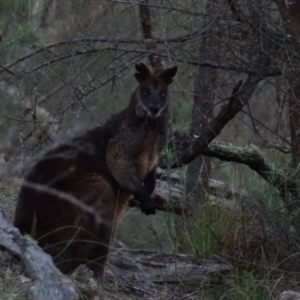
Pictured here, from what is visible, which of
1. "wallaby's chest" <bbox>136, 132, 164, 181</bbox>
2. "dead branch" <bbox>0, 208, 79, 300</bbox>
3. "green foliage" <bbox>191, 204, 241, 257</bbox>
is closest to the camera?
"dead branch" <bbox>0, 208, 79, 300</bbox>

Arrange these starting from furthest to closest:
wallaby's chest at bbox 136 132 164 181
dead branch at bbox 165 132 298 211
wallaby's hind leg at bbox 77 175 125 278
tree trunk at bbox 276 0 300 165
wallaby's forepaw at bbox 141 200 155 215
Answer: dead branch at bbox 165 132 298 211 < wallaby's chest at bbox 136 132 164 181 < wallaby's forepaw at bbox 141 200 155 215 < tree trunk at bbox 276 0 300 165 < wallaby's hind leg at bbox 77 175 125 278

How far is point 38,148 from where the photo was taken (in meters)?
7.88

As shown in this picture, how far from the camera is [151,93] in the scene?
759 centimetres

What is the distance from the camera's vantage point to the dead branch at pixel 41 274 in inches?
173

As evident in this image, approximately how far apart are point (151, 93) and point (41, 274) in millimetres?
3394

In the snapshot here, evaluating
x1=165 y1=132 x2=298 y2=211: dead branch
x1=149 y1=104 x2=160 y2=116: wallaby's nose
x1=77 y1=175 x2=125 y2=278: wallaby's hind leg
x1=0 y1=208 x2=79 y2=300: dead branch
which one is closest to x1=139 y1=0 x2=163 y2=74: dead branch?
x1=165 y1=132 x2=298 y2=211: dead branch

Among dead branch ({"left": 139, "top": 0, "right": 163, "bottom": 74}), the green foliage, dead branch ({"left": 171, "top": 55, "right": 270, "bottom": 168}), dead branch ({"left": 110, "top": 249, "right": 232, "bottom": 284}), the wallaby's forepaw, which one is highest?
dead branch ({"left": 139, "top": 0, "right": 163, "bottom": 74})

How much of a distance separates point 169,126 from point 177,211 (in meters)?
1.15

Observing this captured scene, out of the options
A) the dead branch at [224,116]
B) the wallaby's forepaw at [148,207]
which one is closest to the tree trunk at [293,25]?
the dead branch at [224,116]

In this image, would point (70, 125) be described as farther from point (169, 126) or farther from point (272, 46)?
point (272, 46)

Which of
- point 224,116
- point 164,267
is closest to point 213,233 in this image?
point 164,267

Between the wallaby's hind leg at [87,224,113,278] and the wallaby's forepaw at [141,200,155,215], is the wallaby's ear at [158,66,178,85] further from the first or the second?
the wallaby's hind leg at [87,224,113,278]

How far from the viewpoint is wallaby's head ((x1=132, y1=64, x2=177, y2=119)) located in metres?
7.48

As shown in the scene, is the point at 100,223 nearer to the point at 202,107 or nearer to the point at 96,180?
the point at 96,180
